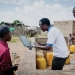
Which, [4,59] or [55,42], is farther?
[55,42]

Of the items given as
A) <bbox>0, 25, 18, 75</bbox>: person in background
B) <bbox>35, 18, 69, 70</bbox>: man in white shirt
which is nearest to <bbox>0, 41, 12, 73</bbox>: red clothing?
<bbox>0, 25, 18, 75</bbox>: person in background

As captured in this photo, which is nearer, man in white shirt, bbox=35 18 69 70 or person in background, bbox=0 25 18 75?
person in background, bbox=0 25 18 75

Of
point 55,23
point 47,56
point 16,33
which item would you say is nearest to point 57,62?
point 47,56

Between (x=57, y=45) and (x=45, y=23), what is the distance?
1.78 feet

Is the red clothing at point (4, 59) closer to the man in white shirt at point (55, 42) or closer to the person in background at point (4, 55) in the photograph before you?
the person in background at point (4, 55)

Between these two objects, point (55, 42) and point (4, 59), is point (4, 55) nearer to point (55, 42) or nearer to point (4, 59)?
point (4, 59)

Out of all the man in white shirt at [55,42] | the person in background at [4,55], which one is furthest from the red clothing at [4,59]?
the man in white shirt at [55,42]

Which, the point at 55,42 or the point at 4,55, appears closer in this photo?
the point at 4,55

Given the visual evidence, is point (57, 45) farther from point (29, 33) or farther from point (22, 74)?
point (29, 33)

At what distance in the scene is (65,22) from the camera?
24.4m

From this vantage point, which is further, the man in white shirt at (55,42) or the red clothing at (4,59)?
the man in white shirt at (55,42)

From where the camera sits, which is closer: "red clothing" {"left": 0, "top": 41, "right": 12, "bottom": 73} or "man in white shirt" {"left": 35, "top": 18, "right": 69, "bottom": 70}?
"red clothing" {"left": 0, "top": 41, "right": 12, "bottom": 73}

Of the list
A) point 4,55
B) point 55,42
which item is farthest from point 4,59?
point 55,42

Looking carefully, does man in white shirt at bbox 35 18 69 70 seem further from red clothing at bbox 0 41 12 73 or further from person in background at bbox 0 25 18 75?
red clothing at bbox 0 41 12 73
